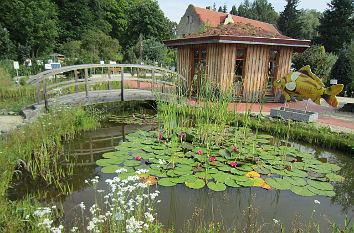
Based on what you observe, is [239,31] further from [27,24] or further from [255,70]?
[27,24]

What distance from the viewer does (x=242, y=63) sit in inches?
446

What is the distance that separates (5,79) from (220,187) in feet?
32.6

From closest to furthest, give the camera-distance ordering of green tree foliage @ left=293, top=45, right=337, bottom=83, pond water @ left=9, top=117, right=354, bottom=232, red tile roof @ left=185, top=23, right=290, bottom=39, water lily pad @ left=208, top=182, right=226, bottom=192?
pond water @ left=9, top=117, right=354, bottom=232 → water lily pad @ left=208, top=182, right=226, bottom=192 → red tile roof @ left=185, top=23, right=290, bottom=39 → green tree foliage @ left=293, top=45, right=337, bottom=83

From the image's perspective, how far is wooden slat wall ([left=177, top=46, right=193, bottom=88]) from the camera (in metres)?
12.0

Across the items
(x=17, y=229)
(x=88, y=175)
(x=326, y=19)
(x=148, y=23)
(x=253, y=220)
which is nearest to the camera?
(x=17, y=229)

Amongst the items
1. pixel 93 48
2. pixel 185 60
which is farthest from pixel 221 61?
pixel 93 48

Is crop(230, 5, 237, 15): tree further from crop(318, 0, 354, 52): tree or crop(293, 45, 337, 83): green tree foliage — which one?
crop(293, 45, 337, 83): green tree foliage

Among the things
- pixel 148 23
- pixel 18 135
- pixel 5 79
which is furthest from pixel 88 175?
pixel 148 23

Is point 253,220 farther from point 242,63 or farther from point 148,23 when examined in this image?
point 148,23

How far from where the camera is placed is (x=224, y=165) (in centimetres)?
511

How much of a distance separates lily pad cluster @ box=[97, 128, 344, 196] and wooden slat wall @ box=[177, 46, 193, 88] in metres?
6.21

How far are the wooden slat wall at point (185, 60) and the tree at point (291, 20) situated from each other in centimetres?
2823

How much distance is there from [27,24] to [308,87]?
2413 centimetres

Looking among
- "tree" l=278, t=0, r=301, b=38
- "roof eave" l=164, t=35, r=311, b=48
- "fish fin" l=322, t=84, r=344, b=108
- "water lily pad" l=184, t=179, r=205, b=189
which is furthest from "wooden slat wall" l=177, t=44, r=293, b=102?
"tree" l=278, t=0, r=301, b=38
